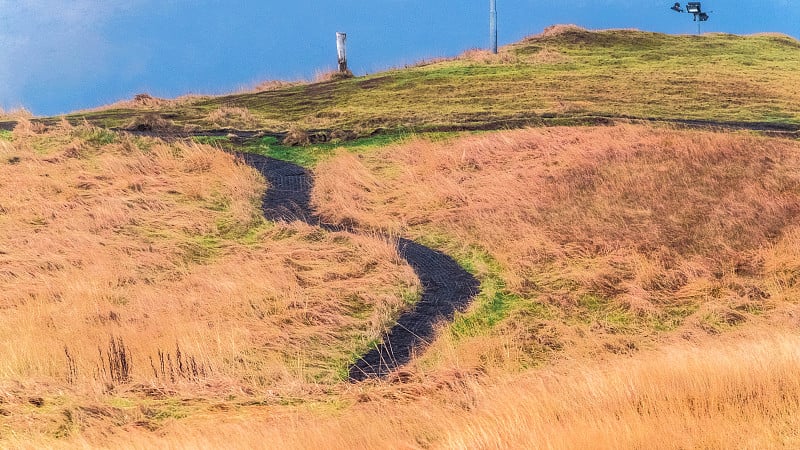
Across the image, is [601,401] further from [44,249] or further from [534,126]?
[534,126]

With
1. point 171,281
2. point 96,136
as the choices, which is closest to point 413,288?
point 171,281

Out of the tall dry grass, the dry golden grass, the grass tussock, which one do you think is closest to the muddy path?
the dry golden grass

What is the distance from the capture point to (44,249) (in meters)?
16.3

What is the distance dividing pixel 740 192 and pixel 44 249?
51.8ft

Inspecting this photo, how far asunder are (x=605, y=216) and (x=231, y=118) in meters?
17.3

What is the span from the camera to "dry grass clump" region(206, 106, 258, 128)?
27.7 meters

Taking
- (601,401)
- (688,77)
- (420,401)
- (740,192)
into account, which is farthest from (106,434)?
(688,77)

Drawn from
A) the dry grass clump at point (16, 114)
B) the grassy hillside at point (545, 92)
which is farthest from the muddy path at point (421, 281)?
the dry grass clump at point (16, 114)

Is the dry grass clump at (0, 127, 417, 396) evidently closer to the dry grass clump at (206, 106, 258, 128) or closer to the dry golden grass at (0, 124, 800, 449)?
the dry golden grass at (0, 124, 800, 449)

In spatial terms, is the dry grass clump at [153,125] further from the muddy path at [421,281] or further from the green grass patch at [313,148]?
the muddy path at [421,281]

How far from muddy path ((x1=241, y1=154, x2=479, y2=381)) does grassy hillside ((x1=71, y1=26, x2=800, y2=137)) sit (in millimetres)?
5584

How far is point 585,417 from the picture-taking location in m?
6.33

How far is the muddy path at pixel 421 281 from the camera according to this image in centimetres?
1130

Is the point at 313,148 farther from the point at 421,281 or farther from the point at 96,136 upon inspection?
the point at 421,281
